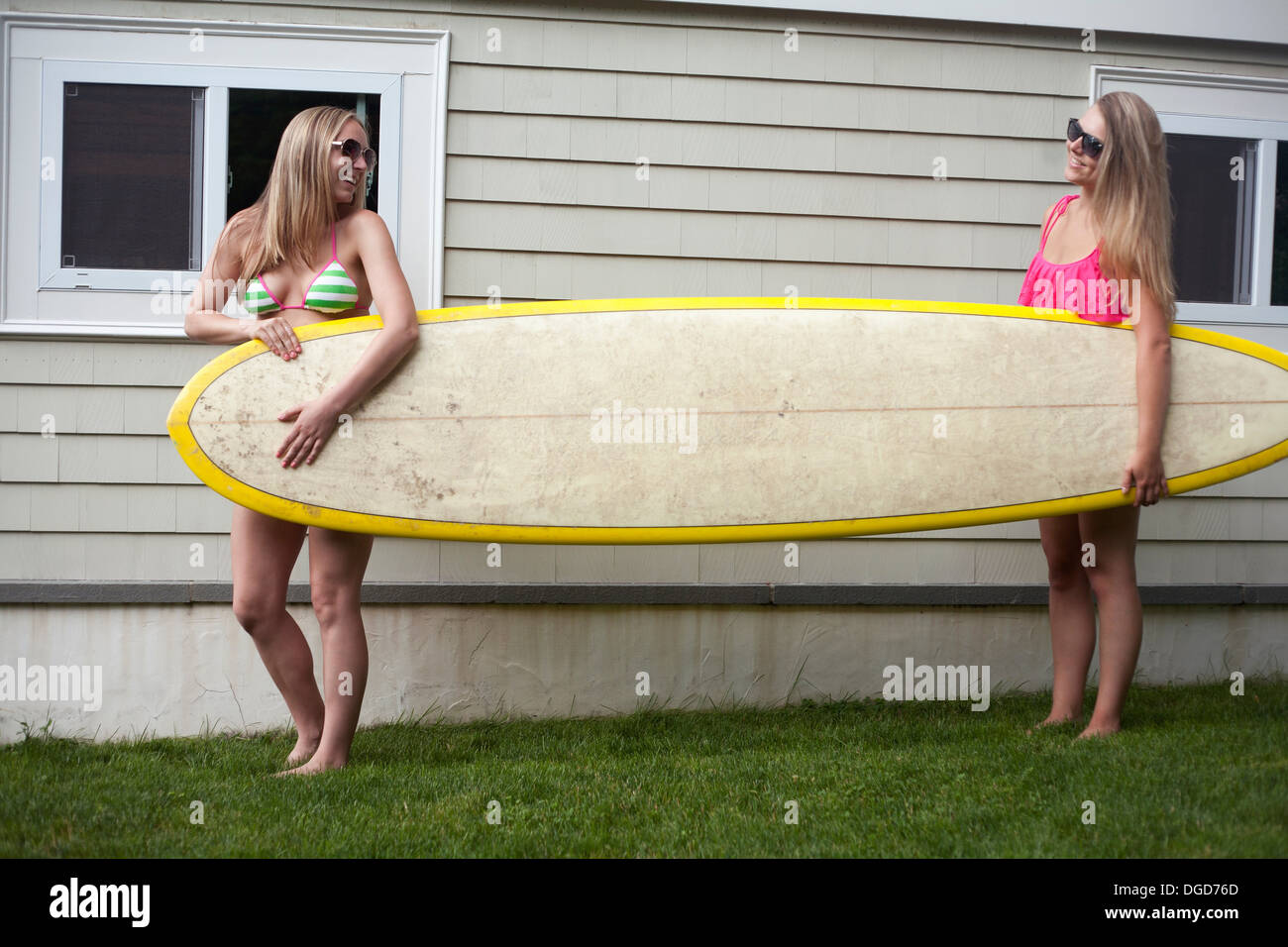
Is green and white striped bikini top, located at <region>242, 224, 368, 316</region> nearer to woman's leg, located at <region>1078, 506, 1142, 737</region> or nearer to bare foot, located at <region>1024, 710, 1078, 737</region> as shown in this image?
woman's leg, located at <region>1078, 506, 1142, 737</region>

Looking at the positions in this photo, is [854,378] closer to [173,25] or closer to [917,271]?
[917,271]

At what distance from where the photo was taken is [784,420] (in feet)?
8.71

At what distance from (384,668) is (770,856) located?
1.70 m

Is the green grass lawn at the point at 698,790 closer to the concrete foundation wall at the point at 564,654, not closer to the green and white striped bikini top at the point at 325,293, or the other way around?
the concrete foundation wall at the point at 564,654

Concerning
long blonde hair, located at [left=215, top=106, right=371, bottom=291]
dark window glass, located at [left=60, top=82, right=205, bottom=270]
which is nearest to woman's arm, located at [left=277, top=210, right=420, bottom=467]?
long blonde hair, located at [left=215, top=106, right=371, bottom=291]

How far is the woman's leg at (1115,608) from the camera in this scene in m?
2.60

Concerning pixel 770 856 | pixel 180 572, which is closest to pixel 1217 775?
pixel 770 856

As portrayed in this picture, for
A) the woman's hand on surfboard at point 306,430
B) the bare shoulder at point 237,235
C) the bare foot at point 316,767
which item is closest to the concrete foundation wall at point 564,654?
the bare foot at point 316,767

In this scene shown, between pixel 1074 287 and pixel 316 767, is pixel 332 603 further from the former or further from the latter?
pixel 1074 287

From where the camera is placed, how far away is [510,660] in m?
3.28

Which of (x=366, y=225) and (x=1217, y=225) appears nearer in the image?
(x=366, y=225)

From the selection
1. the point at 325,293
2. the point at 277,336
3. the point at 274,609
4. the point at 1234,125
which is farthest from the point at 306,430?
the point at 1234,125

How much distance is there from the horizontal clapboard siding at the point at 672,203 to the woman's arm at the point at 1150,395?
91 centimetres

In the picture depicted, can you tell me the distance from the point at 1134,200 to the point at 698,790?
1.83 m
